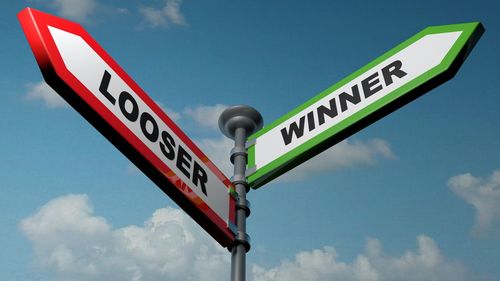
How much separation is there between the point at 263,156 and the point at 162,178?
94 cm

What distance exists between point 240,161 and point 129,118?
1.03m

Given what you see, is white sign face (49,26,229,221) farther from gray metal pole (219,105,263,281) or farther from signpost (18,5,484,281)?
gray metal pole (219,105,263,281)

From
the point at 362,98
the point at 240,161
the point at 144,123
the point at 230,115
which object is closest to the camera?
the point at 144,123

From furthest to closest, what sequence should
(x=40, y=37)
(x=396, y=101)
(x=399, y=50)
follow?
1. (x=399, y=50)
2. (x=396, y=101)
3. (x=40, y=37)

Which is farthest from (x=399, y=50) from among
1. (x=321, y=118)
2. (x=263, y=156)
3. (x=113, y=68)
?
(x=113, y=68)

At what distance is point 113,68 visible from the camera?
8.98ft

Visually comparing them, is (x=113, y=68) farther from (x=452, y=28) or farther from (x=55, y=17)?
(x=452, y=28)

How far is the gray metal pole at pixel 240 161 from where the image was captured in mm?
2998

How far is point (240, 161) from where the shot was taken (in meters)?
3.54

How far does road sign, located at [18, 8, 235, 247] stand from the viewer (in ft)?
7.68

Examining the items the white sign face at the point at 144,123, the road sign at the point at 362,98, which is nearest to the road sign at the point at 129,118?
the white sign face at the point at 144,123

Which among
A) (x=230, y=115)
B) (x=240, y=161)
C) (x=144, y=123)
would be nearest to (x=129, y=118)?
(x=144, y=123)

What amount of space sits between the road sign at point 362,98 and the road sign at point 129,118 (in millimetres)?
388

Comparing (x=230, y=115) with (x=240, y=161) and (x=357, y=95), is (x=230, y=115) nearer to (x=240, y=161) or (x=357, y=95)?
(x=240, y=161)
